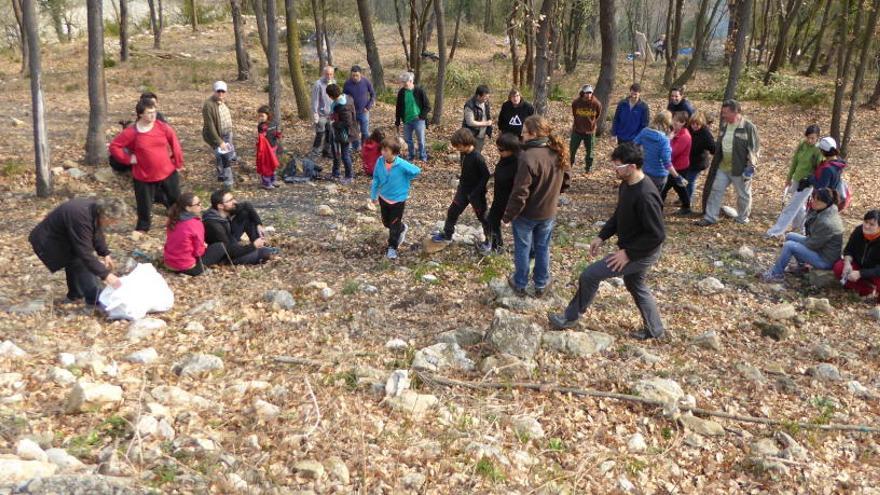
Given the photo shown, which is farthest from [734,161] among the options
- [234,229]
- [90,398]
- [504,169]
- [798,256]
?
[90,398]

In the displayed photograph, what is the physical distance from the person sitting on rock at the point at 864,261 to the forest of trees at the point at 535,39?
366cm

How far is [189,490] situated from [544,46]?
33.8 ft

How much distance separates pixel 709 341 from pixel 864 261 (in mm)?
2444

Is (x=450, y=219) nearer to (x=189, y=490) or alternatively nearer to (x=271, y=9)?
(x=189, y=490)

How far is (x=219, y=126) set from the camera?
999 centimetres

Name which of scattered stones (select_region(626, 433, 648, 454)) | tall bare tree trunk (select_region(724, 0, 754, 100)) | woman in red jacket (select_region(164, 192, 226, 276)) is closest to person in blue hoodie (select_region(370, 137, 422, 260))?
woman in red jacket (select_region(164, 192, 226, 276))

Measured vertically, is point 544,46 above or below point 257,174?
above

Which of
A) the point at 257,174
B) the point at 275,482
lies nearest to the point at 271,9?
the point at 257,174

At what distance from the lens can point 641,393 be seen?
16.5 ft

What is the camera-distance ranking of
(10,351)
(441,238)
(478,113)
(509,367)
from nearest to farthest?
(10,351), (509,367), (441,238), (478,113)

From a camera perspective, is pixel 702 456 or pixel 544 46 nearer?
pixel 702 456

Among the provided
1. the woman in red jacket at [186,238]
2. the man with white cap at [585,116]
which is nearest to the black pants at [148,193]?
the woman in red jacket at [186,238]

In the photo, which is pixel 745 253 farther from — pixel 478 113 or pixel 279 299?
pixel 279 299

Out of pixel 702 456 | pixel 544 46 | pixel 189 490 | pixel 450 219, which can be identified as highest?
pixel 544 46
